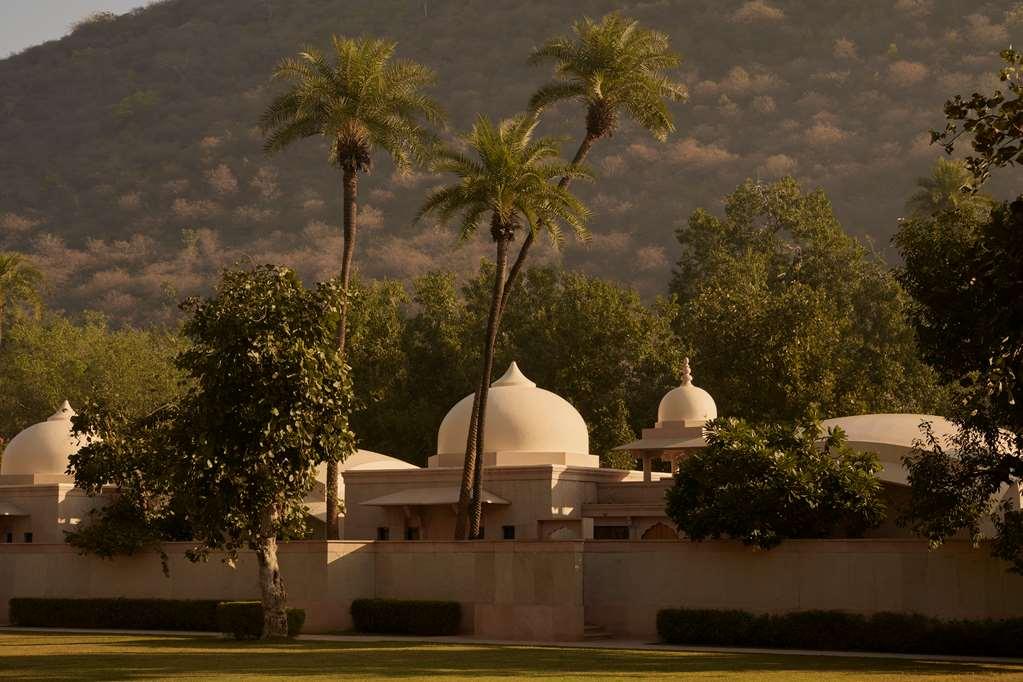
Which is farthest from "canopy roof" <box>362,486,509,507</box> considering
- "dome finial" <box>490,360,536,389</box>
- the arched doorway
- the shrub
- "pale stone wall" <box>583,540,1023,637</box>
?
the shrub

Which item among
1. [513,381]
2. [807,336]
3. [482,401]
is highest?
[807,336]

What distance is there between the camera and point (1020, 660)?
30312 millimetres

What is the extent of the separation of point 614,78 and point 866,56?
423 feet

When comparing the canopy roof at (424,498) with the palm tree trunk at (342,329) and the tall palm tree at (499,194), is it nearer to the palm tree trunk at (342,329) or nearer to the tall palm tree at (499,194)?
the palm tree trunk at (342,329)

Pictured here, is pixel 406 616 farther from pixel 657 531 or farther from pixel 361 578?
pixel 657 531

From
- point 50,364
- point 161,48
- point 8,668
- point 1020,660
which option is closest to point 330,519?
point 8,668

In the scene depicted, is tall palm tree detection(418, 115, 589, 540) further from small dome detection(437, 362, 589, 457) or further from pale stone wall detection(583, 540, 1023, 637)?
pale stone wall detection(583, 540, 1023, 637)

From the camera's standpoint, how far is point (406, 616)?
3972cm

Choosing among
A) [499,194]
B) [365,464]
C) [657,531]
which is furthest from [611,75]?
[365,464]

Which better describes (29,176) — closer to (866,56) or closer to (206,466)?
(866,56)

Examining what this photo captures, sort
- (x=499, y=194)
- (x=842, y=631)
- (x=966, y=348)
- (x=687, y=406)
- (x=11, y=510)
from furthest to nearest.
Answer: (x=11, y=510)
(x=687, y=406)
(x=499, y=194)
(x=842, y=631)
(x=966, y=348)

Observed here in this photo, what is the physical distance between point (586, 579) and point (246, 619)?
854 centimetres

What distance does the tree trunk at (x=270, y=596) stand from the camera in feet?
114

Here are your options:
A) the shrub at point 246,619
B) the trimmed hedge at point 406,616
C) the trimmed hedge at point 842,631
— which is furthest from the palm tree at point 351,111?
the trimmed hedge at point 842,631
